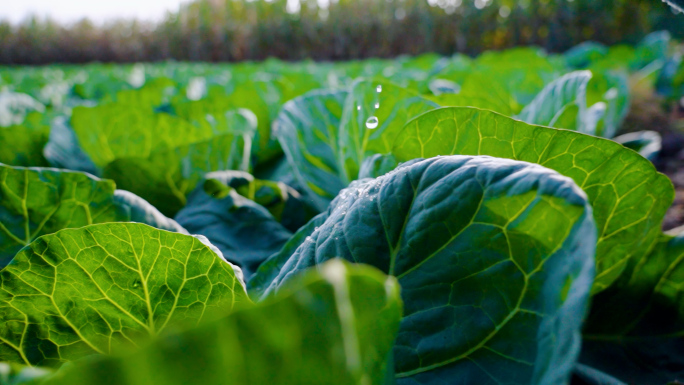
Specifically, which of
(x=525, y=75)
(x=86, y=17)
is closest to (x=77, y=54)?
(x=86, y=17)

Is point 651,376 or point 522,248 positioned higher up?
point 522,248

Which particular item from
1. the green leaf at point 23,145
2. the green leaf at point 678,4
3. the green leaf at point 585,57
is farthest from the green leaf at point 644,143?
the green leaf at point 585,57

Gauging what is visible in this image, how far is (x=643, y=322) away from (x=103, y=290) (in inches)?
35.6

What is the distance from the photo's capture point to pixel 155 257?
0.64 meters

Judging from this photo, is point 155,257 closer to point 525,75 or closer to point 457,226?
point 457,226

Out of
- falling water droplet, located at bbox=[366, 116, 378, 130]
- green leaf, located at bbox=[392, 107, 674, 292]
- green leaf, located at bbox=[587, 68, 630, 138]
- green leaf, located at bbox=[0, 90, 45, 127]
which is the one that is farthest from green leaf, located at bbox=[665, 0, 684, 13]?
green leaf, located at bbox=[0, 90, 45, 127]

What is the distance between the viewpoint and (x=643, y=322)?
871 mm

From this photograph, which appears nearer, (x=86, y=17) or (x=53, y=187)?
(x=53, y=187)

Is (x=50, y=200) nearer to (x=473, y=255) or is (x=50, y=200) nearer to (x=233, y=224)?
(x=233, y=224)

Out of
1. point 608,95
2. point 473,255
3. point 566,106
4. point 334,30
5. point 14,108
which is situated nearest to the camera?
point 473,255

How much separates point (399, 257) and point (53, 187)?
0.68 m

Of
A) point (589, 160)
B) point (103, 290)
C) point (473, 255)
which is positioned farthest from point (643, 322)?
point (103, 290)

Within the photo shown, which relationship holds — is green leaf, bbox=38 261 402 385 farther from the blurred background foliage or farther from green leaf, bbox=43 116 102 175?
the blurred background foliage

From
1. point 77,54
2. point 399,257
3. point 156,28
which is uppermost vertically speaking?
point 399,257
